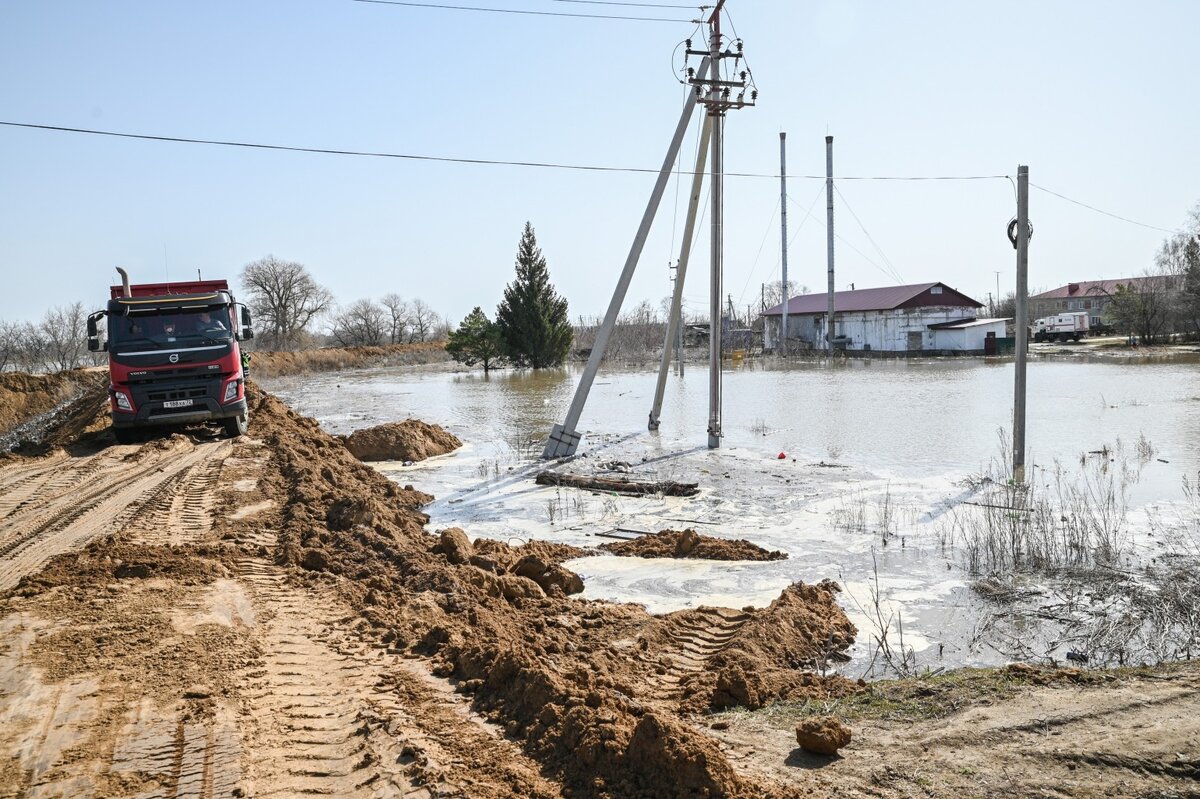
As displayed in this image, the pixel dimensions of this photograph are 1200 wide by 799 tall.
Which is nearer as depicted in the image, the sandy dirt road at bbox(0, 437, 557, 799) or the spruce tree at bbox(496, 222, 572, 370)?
the sandy dirt road at bbox(0, 437, 557, 799)

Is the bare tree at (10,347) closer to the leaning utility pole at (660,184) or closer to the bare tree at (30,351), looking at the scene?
the bare tree at (30,351)

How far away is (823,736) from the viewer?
4.18 meters

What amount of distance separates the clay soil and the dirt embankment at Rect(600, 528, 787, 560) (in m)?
1.43

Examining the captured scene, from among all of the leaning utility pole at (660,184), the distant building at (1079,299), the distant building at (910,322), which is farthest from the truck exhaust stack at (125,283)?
the distant building at (1079,299)

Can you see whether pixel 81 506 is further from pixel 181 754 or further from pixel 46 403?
pixel 46 403

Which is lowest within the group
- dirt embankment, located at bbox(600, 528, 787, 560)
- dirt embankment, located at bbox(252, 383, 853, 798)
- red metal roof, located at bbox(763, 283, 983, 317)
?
dirt embankment, located at bbox(600, 528, 787, 560)

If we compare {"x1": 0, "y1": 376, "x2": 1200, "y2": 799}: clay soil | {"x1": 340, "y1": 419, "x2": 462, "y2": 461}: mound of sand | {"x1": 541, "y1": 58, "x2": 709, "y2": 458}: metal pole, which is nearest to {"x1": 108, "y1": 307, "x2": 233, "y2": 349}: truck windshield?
{"x1": 340, "y1": 419, "x2": 462, "y2": 461}: mound of sand

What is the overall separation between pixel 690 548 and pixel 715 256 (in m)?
10.1

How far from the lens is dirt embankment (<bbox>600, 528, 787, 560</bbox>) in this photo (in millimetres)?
9414

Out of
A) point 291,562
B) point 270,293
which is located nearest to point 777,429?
point 291,562

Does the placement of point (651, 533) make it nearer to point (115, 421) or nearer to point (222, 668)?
point (222, 668)

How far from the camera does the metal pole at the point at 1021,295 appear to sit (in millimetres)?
13891

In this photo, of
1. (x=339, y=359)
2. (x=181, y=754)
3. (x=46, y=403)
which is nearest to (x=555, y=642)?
(x=181, y=754)

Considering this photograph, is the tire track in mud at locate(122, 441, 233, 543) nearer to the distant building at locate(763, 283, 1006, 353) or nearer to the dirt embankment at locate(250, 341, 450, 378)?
the dirt embankment at locate(250, 341, 450, 378)
